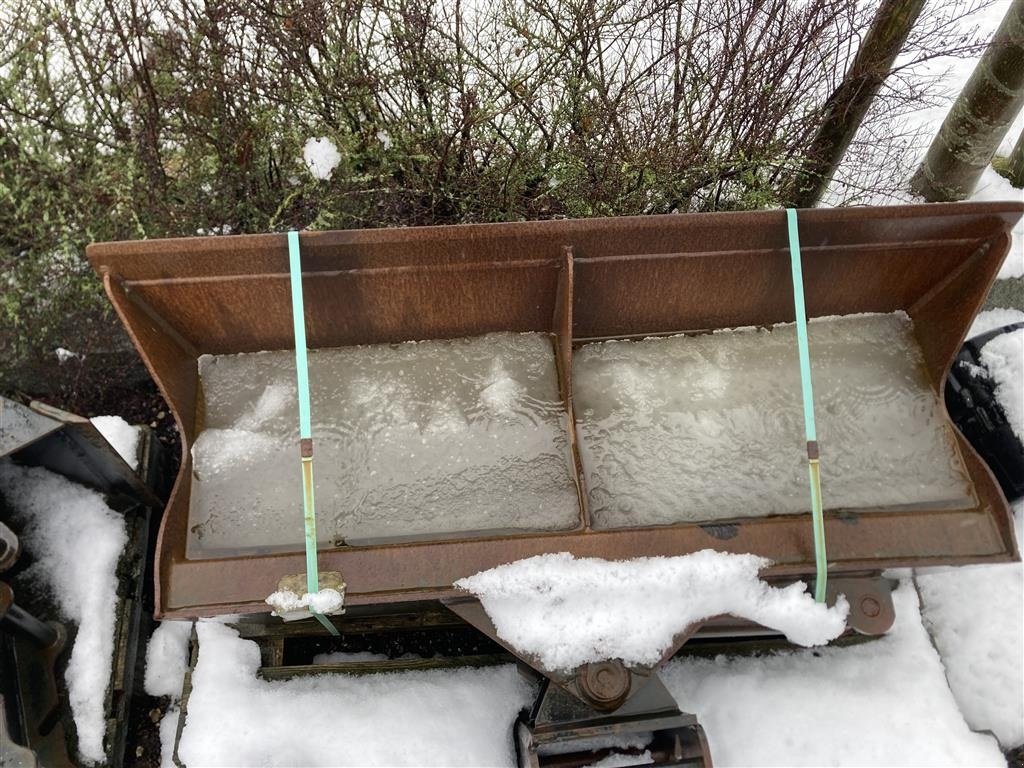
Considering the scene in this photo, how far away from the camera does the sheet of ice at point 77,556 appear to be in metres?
2.81

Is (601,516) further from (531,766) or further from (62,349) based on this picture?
(62,349)

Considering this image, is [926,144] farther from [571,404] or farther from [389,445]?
[389,445]

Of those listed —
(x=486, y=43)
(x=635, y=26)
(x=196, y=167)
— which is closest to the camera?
(x=635, y=26)

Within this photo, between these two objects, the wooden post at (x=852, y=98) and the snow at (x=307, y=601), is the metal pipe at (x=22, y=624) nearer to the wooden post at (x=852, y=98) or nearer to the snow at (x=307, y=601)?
the snow at (x=307, y=601)

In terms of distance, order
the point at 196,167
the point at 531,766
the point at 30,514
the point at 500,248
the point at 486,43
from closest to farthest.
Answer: the point at 531,766 < the point at 500,248 < the point at 30,514 < the point at 486,43 < the point at 196,167

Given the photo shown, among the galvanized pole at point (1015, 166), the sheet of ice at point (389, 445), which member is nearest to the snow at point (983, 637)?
the sheet of ice at point (389, 445)

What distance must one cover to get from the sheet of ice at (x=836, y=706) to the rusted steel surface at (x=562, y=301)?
757mm

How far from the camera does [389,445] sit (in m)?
2.60

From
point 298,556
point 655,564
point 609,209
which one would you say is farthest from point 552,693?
point 609,209

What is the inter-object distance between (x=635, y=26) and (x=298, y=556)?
3.15 meters

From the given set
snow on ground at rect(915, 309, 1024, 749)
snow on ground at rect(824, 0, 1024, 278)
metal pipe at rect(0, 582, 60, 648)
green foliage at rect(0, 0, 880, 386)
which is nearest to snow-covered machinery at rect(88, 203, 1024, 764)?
snow on ground at rect(915, 309, 1024, 749)

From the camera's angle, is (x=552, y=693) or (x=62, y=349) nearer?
(x=552, y=693)

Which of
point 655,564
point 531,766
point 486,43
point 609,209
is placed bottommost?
point 531,766

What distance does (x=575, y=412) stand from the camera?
2.71 m
